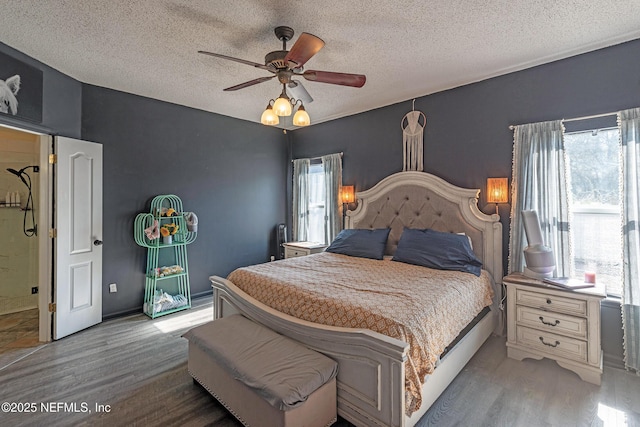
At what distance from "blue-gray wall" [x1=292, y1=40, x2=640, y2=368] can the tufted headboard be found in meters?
0.15

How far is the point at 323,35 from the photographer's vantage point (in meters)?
2.43

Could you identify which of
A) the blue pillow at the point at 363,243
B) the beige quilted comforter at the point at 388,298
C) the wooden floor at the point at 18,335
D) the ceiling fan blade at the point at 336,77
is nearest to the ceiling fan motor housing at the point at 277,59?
the ceiling fan blade at the point at 336,77

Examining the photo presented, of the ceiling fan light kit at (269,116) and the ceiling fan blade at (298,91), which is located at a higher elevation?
the ceiling fan blade at (298,91)

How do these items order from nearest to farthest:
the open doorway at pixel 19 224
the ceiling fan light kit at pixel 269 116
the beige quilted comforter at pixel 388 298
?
the beige quilted comforter at pixel 388 298
the ceiling fan light kit at pixel 269 116
the open doorway at pixel 19 224

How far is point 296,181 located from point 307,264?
7.92 feet

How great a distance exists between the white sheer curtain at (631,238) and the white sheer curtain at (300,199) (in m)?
3.86

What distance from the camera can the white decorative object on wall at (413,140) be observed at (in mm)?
3781

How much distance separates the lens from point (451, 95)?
11.6ft

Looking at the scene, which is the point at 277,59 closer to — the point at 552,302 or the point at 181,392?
the point at 181,392

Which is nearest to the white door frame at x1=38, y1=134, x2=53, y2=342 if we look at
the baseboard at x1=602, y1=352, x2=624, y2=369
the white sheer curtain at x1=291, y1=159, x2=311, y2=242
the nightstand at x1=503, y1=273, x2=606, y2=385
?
the white sheer curtain at x1=291, y1=159, x2=311, y2=242

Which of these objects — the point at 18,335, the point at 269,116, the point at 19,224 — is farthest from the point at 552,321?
the point at 19,224

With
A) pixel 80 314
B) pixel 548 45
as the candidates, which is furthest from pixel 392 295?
pixel 80 314

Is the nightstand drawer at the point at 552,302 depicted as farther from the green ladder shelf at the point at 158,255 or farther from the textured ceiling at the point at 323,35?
the green ladder shelf at the point at 158,255

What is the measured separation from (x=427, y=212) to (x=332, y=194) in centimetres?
162
